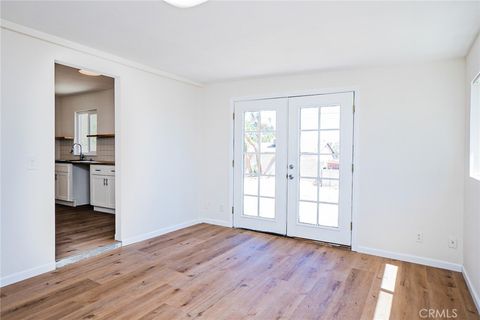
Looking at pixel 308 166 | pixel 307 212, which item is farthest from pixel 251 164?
pixel 307 212

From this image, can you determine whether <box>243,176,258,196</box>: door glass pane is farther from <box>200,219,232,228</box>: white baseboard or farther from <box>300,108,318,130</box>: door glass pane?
<box>300,108,318,130</box>: door glass pane

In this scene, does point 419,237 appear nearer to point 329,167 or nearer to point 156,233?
point 329,167

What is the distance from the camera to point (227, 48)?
10.1 feet

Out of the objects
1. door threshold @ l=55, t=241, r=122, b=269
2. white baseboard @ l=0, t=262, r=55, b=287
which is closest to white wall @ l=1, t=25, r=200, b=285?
white baseboard @ l=0, t=262, r=55, b=287

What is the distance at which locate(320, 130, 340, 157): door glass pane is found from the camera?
3.80m

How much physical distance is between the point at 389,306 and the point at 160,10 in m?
3.08

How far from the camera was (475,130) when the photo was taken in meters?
2.75

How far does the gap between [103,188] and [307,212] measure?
3772 millimetres

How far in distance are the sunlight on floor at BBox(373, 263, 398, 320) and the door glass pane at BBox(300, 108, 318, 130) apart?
6.40 ft

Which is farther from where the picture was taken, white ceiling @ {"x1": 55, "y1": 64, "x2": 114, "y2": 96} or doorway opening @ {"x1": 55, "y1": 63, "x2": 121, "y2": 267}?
white ceiling @ {"x1": 55, "y1": 64, "x2": 114, "y2": 96}

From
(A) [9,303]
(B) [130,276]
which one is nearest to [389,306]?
(B) [130,276]

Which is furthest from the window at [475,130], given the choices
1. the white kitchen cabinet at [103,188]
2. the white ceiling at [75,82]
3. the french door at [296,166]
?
the white kitchen cabinet at [103,188]

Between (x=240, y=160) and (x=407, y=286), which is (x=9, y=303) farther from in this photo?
(x=407, y=286)

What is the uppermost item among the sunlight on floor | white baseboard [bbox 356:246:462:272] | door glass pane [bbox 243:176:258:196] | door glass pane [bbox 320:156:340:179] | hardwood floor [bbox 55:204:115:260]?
door glass pane [bbox 320:156:340:179]
